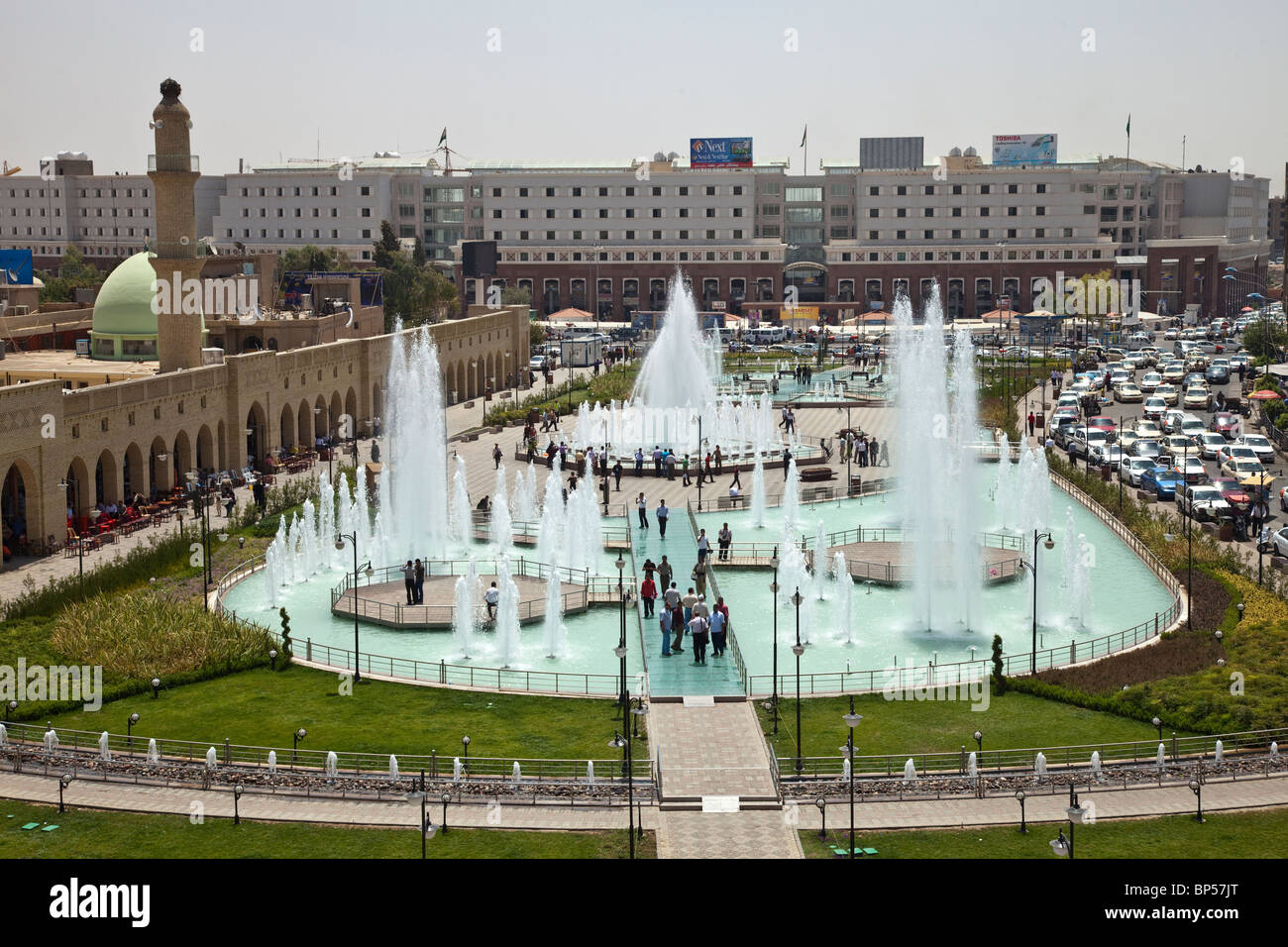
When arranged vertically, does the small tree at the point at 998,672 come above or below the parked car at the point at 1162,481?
below

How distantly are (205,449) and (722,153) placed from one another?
69663 millimetres

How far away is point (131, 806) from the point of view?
74.1 feet

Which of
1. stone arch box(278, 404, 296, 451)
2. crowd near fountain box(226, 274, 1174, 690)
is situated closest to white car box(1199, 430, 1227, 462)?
crowd near fountain box(226, 274, 1174, 690)

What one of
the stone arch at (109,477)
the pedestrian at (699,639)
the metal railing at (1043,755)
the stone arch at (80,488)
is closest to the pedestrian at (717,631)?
the pedestrian at (699,639)

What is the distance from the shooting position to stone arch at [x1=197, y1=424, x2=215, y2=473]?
50.9 metres

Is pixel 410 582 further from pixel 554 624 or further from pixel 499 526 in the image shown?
pixel 499 526

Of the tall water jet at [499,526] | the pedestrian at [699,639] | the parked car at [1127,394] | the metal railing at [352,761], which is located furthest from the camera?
the parked car at [1127,394]

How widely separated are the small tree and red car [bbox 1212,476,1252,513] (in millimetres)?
17612

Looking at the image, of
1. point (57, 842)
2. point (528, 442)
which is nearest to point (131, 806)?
point (57, 842)

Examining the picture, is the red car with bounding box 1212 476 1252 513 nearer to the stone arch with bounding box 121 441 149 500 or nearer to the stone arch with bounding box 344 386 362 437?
the stone arch with bounding box 121 441 149 500

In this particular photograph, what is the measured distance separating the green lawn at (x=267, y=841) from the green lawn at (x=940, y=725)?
15.4 feet

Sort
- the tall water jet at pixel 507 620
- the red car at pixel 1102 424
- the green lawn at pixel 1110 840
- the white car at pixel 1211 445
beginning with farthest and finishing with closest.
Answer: the red car at pixel 1102 424, the white car at pixel 1211 445, the tall water jet at pixel 507 620, the green lawn at pixel 1110 840

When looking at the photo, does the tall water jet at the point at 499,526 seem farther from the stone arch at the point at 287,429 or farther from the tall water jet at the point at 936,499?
the stone arch at the point at 287,429

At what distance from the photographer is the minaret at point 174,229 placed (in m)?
52.2
